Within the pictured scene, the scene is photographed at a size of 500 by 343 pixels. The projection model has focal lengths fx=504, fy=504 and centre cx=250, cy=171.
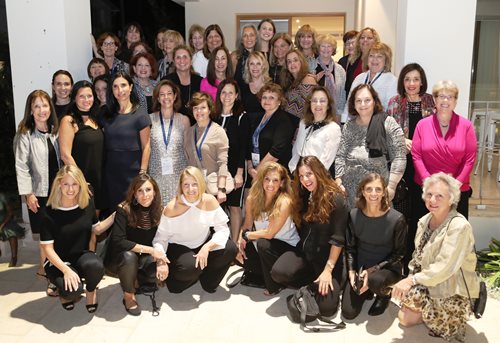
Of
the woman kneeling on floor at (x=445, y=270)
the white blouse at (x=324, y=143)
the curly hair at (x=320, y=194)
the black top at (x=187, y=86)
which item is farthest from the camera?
the black top at (x=187, y=86)

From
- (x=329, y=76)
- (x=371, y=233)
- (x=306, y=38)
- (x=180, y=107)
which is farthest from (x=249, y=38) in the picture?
(x=371, y=233)

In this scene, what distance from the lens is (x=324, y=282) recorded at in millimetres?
3436

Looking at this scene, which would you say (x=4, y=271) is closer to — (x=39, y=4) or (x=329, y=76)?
(x=39, y=4)

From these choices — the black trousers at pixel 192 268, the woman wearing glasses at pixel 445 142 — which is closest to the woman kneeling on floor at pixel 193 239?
the black trousers at pixel 192 268

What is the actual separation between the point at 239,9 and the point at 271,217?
680 cm

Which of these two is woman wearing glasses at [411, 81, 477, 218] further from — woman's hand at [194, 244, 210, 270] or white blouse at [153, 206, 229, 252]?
woman's hand at [194, 244, 210, 270]

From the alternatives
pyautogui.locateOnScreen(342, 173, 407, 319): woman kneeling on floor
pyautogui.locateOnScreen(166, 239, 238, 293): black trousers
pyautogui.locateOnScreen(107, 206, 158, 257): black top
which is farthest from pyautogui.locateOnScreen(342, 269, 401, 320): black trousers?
pyautogui.locateOnScreen(107, 206, 158, 257): black top

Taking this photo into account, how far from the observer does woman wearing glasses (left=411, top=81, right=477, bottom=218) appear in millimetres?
3604

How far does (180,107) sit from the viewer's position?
13.9 feet

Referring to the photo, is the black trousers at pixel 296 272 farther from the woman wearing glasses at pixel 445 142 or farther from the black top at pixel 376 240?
the woman wearing glasses at pixel 445 142

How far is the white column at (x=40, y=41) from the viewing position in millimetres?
4573

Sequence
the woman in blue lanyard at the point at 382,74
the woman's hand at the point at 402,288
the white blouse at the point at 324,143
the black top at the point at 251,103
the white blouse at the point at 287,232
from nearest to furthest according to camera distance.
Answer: the woman's hand at the point at 402,288 < the white blouse at the point at 287,232 < the white blouse at the point at 324,143 < the woman in blue lanyard at the point at 382,74 < the black top at the point at 251,103

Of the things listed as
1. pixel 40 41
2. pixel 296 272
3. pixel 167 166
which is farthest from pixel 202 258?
pixel 40 41

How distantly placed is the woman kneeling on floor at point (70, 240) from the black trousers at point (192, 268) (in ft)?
1.71
